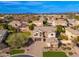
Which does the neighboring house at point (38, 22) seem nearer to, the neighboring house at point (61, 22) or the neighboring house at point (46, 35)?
the neighboring house at point (46, 35)

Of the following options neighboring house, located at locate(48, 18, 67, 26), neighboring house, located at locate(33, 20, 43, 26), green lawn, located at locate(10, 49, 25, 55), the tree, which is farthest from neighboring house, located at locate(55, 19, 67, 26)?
green lawn, located at locate(10, 49, 25, 55)

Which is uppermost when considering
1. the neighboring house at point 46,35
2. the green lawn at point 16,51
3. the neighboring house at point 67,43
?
the neighboring house at point 46,35

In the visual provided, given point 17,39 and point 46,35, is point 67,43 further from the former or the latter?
point 17,39

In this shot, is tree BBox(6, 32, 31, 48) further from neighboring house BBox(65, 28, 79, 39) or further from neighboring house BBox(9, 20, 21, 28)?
neighboring house BBox(65, 28, 79, 39)

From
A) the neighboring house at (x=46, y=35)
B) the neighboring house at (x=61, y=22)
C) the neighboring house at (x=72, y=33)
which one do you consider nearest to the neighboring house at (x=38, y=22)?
the neighboring house at (x=46, y=35)

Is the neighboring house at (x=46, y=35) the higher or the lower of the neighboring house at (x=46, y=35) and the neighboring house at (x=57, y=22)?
the lower

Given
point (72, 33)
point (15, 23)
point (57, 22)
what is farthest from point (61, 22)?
point (15, 23)
